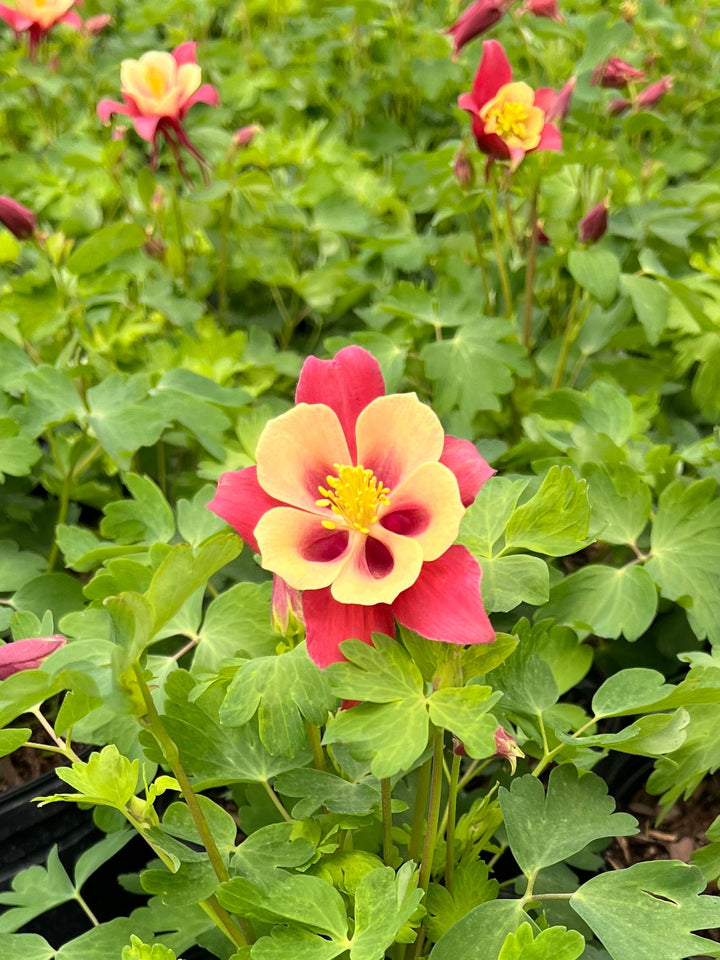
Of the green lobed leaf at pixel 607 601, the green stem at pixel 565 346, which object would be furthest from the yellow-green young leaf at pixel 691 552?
the green stem at pixel 565 346

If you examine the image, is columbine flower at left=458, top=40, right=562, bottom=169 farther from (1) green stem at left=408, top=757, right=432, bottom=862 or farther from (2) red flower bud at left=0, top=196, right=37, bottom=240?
(1) green stem at left=408, top=757, right=432, bottom=862

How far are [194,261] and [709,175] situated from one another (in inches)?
38.8

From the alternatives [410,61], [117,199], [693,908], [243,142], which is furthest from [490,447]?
[410,61]

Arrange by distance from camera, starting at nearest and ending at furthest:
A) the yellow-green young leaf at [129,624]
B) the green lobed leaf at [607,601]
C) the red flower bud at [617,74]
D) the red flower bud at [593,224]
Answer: the yellow-green young leaf at [129,624] < the green lobed leaf at [607,601] < the red flower bud at [593,224] < the red flower bud at [617,74]

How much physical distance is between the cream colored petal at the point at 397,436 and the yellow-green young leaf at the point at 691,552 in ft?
1.35

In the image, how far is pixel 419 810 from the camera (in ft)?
2.33

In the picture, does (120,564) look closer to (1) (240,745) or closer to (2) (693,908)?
(1) (240,745)

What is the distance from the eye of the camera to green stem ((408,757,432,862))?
27.8 inches

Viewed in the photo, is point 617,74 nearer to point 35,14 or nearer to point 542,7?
point 542,7

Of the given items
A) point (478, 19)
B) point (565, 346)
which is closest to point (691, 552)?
point (565, 346)

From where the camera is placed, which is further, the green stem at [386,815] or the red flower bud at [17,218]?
the red flower bud at [17,218]

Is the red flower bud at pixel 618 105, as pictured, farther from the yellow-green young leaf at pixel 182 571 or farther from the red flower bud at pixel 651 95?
the yellow-green young leaf at pixel 182 571

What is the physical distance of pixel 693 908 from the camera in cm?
64

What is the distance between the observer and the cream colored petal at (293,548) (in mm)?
586
